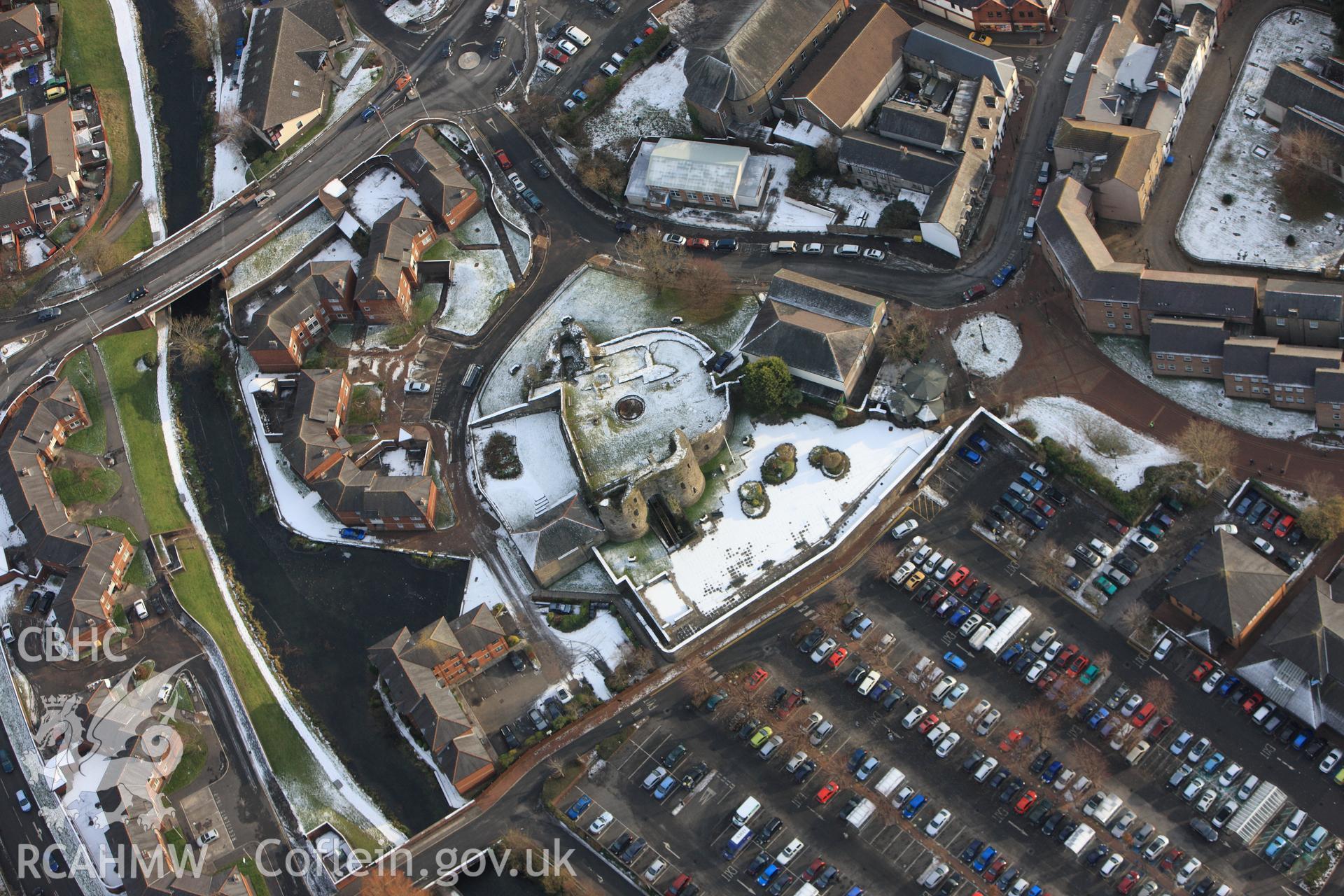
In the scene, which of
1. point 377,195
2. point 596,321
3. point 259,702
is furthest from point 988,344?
point 259,702

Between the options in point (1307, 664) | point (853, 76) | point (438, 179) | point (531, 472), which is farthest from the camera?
point (438, 179)

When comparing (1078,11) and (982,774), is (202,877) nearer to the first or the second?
(982,774)

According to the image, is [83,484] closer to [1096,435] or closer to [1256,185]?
[1096,435]

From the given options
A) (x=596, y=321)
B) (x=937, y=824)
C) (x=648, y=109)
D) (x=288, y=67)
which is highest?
(x=648, y=109)

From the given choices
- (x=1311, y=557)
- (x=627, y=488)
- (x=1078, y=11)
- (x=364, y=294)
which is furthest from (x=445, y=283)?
(x=1311, y=557)

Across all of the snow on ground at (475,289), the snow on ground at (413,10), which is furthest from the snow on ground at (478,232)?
the snow on ground at (413,10)

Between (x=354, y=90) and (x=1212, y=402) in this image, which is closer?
(x=1212, y=402)

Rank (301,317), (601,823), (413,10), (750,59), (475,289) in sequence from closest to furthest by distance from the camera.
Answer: (601,823) → (301,317) → (750,59) → (475,289) → (413,10)
